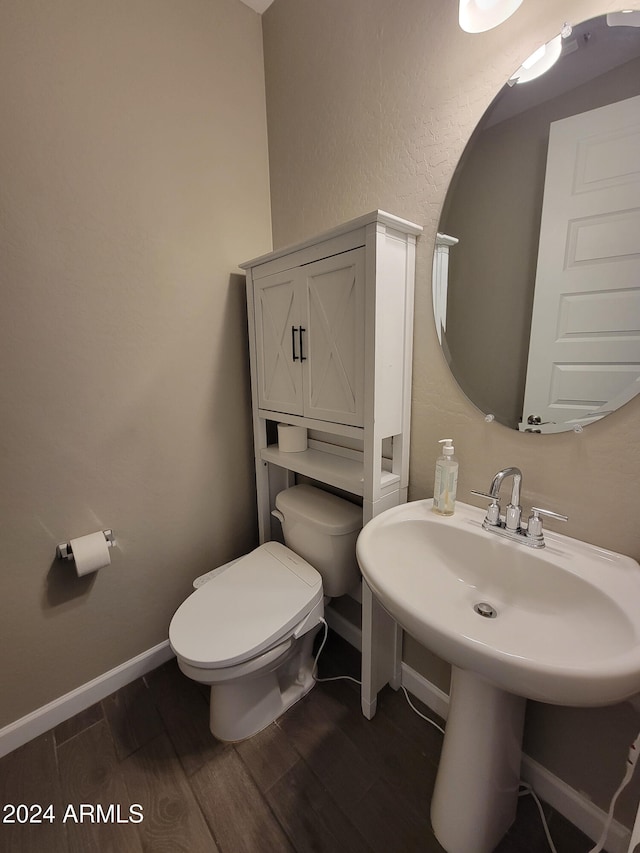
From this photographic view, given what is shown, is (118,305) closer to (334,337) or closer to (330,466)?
(334,337)

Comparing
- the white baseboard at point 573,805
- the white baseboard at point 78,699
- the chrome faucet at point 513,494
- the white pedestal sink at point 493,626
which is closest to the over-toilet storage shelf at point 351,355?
the white pedestal sink at point 493,626

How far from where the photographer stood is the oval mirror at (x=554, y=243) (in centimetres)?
74

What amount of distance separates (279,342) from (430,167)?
73 cm

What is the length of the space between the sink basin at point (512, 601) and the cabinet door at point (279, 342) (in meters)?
0.61

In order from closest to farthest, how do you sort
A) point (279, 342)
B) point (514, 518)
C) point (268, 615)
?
point (514, 518) < point (268, 615) < point (279, 342)

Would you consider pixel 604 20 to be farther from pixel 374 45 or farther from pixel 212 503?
pixel 212 503

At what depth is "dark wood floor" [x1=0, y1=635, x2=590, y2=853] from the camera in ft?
3.11

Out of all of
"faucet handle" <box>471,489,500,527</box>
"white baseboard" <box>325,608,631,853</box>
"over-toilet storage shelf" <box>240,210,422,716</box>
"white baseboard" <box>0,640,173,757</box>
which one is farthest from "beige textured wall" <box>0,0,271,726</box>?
"white baseboard" <box>325,608,631,853</box>

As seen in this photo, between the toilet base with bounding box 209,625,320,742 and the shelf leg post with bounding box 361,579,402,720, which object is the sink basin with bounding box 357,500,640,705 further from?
the toilet base with bounding box 209,625,320,742

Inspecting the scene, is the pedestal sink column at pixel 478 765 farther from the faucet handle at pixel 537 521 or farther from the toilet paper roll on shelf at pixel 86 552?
the toilet paper roll on shelf at pixel 86 552

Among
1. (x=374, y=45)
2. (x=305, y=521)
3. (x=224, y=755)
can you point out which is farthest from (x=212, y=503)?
(x=374, y=45)

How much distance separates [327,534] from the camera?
50.1 inches

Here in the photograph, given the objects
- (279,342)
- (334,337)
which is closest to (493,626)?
(334,337)

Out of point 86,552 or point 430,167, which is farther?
point 86,552
